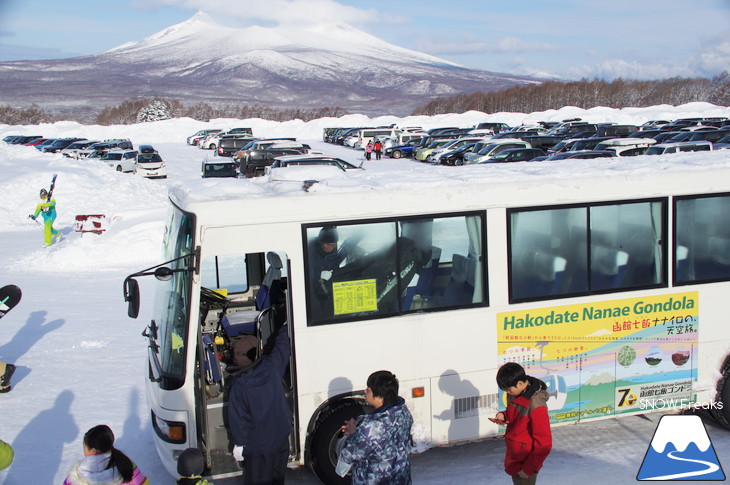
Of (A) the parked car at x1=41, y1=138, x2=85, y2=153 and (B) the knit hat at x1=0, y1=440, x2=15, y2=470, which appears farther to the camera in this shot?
(A) the parked car at x1=41, y1=138, x2=85, y2=153

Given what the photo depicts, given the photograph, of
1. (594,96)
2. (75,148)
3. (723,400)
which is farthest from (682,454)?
(594,96)

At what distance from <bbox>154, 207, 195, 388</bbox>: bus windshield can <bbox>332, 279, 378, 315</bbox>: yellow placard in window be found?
1.11m

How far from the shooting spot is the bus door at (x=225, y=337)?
5004 mm

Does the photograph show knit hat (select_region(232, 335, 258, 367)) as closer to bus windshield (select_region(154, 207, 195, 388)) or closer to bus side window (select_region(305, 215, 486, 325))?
bus windshield (select_region(154, 207, 195, 388))

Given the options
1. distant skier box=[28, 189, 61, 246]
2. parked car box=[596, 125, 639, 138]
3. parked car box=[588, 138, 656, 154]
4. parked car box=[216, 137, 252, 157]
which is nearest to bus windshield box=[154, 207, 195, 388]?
distant skier box=[28, 189, 61, 246]

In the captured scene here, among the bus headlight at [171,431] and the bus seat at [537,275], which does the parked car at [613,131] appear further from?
the bus headlight at [171,431]

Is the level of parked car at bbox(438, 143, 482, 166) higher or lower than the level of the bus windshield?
higher

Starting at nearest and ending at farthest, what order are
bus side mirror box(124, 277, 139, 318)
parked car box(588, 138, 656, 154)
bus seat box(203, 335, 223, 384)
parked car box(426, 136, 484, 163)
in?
bus side mirror box(124, 277, 139, 318) → bus seat box(203, 335, 223, 384) → parked car box(588, 138, 656, 154) → parked car box(426, 136, 484, 163)

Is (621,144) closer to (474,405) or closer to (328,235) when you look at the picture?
(474,405)

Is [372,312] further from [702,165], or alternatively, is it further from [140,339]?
[140,339]

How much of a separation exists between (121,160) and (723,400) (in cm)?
3472

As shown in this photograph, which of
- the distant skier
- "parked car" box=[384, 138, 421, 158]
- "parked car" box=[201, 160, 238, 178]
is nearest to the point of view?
the distant skier

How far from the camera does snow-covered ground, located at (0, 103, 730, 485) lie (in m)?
5.64

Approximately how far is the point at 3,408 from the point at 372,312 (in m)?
4.48
